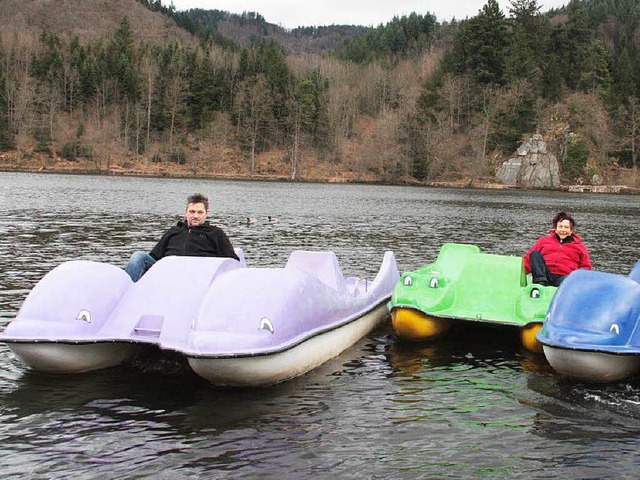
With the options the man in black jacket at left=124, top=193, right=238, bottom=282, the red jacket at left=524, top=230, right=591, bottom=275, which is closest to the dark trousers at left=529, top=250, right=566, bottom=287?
the red jacket at left=524, top=230, right=591, bottom=275

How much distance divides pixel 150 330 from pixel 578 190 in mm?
100554

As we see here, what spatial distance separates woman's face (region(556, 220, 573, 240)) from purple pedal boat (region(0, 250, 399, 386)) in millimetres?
4932

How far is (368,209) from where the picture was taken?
51.7 metres

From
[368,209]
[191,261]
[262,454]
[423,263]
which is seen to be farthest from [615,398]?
[368,209]

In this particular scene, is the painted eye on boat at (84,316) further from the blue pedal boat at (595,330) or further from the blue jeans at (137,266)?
the blue pedal boat at (595,330)

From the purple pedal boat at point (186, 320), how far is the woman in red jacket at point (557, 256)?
4.22 metres

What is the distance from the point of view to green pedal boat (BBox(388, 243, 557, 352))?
11055mm

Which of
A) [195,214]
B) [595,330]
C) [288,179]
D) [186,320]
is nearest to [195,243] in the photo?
[195,214]

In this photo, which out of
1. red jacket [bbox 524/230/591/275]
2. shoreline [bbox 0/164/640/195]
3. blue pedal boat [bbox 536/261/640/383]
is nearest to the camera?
blue pedal boat [bbox 536/261/640/383]

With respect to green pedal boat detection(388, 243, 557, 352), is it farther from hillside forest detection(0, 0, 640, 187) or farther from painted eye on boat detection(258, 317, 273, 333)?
hillside forest detection(0, 0, 640, 187)

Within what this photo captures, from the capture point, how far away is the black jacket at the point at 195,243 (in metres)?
10.8

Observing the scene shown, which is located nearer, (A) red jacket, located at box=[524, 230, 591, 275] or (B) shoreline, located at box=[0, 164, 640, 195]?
(A) red jacket, located at box=[524, 230, 591, 275]

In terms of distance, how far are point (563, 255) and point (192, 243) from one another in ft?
20.9

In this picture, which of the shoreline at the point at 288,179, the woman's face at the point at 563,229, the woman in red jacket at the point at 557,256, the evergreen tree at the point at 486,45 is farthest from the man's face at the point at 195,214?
the evergreen tree at the point at 486,45
